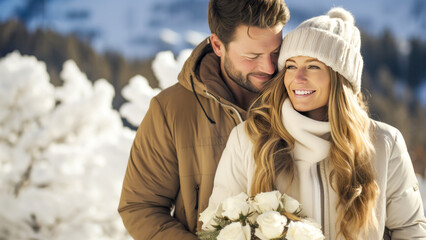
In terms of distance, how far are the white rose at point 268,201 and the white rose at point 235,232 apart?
0.08 meters

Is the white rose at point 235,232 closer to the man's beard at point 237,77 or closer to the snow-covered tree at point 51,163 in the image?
the man's beard at point 237,77

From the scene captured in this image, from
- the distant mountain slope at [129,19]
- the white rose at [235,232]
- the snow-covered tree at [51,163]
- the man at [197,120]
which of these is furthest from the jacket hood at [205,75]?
the distant mountain slope at [129,19]

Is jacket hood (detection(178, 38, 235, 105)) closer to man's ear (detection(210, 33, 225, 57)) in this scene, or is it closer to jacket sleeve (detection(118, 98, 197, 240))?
man's ear (detection(210, 33, 225, 57))

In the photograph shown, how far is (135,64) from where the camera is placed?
693 centimetres

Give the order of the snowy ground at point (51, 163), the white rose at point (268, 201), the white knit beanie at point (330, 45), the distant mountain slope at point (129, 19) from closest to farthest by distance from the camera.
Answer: the white rose at point (268, 201), the white knit beanie at point (330, 45), the snowy ground at point (51, 163), the distant mountain slope at point (129, 19)

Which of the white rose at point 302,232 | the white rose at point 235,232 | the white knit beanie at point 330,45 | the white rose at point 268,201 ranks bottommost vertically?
the white rose at point 302,232

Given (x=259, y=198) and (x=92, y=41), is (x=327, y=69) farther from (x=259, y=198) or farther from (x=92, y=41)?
(x=92, y=41)

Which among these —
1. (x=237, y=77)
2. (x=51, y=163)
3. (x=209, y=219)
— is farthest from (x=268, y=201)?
(x=51, y=163)

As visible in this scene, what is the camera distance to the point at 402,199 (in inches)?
79.9

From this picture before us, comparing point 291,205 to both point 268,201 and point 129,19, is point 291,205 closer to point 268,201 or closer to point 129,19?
point 268,201

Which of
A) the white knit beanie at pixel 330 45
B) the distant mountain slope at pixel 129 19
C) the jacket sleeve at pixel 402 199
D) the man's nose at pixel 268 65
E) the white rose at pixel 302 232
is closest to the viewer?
the white rose at pixel 302 232

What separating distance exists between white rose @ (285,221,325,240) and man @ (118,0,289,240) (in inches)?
23.0

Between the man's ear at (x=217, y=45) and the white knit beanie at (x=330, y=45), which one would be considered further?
the man's ear at (x=217, y=45)

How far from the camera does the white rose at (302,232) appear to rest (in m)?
1.68
